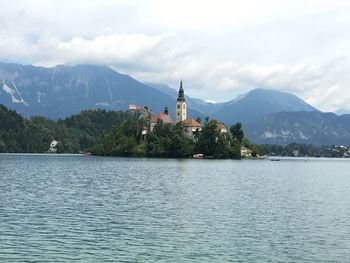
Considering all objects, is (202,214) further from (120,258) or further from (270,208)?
(120,258)

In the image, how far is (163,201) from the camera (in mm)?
53812

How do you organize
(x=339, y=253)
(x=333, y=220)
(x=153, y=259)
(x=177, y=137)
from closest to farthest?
(x=153, y=259)
(x=339, y=253)
(x=333, y=220)
(x=177, y=137)

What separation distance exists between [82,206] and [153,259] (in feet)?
69.2

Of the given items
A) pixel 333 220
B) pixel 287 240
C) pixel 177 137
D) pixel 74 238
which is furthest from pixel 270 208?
pixel 177 137

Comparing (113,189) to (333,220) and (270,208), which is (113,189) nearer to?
(270,208)

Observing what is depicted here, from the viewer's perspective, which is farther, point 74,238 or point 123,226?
point 123,226

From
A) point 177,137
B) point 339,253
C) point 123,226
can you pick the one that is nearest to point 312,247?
point 339,253

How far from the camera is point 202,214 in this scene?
148 feet

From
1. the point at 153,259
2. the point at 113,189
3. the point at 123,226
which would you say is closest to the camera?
the point at 153,259

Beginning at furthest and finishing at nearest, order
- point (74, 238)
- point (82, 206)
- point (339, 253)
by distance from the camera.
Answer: point (82, 206) < point (74, 238) < point (339, 253)

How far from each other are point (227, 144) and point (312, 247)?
16767 centimetres

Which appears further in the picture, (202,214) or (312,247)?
(202,214)

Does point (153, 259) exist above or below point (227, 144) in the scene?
below

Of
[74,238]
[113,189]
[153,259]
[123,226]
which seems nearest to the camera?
[153,259]
